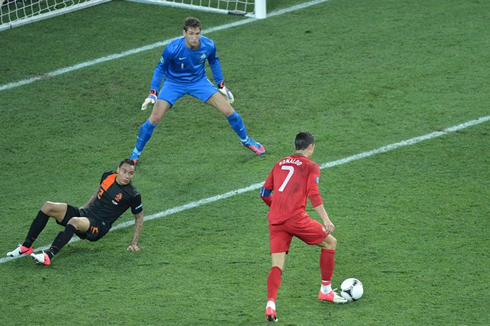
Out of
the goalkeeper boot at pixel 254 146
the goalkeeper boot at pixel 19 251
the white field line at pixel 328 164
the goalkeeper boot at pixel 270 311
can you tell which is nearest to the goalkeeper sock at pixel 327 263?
the goalkeeper boot at pixel 270 311

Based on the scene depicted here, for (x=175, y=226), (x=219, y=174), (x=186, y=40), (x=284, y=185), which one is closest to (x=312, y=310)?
(x=284, y=185)

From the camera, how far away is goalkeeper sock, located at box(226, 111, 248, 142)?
11.5 meters

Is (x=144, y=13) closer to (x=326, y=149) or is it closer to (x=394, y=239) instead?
(x=326, y=149)

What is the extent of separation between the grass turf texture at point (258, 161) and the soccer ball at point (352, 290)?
4.1 inches

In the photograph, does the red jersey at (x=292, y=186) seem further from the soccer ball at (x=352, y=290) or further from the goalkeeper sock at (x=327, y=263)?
the soccer ball at (x=352, y=290)

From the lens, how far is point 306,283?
8891mm

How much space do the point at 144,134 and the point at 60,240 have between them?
2.39m

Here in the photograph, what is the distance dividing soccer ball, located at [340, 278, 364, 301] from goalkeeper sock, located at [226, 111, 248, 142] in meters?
3.45

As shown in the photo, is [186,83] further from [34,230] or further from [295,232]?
[295,232]

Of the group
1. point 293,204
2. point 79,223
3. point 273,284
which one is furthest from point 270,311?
point 79,223

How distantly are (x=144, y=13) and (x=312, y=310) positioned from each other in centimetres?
877

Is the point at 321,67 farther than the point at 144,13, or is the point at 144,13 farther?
the point at 144,13

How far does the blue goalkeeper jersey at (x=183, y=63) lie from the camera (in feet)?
36.5

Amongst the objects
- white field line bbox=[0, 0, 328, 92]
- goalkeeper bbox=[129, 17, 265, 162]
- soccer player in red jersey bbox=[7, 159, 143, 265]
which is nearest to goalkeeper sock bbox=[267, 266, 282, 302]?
soccer player in red jersey bbox=[7, 159, 143, 265]
